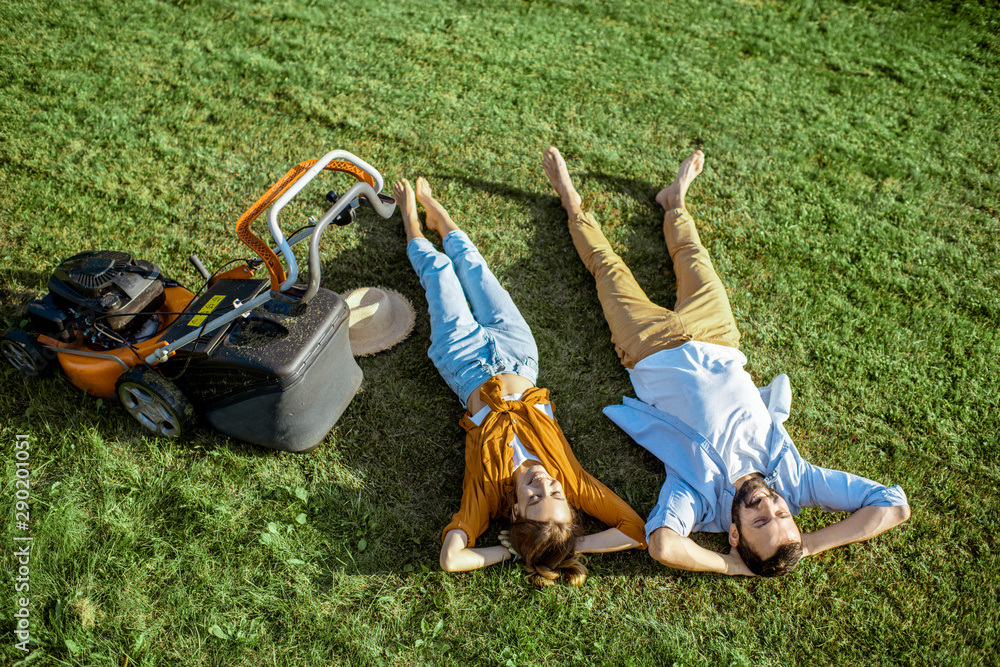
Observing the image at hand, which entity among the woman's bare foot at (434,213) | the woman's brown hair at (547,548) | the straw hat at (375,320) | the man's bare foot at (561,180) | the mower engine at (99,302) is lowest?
the woman's brown hair at (547,548)

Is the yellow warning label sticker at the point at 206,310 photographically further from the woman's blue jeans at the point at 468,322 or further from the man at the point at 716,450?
the man at the point at 716,450

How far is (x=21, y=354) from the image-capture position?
3.62 m

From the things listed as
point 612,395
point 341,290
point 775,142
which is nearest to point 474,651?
point 612,395

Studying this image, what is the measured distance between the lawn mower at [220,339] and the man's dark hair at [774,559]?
8.50 feet

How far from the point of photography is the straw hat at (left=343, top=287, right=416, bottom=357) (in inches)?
164

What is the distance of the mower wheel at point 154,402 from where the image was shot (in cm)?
322

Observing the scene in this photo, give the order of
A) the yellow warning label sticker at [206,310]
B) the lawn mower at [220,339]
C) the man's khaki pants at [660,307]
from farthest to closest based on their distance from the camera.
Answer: the man's khaki pants at [660,307] → the yellow warning label sticker at [206,310] → the lawn mower at [220,339]

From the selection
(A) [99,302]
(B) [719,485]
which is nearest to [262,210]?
(A) [99,302]

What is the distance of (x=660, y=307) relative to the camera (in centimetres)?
428

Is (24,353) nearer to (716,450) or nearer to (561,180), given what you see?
(561,180)

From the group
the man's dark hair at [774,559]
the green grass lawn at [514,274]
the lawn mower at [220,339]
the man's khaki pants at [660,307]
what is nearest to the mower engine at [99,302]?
the lawn mower at [220,339]

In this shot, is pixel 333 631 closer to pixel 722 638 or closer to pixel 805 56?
pixel 722 638

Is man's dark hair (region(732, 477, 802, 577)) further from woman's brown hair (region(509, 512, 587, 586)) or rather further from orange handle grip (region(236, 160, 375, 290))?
orange handle grip (region(236, 160, 375, 290))

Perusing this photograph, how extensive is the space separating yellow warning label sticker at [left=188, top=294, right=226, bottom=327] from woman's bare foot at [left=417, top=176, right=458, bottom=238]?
181cm
